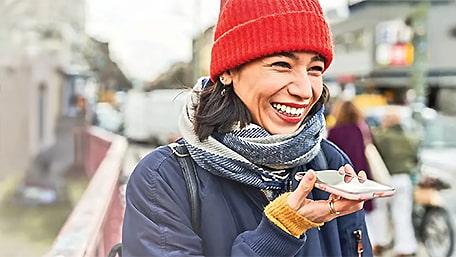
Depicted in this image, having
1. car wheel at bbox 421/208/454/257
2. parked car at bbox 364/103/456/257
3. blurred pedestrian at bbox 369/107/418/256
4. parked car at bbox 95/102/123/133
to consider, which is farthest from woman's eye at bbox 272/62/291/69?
car wheel at bbox 421/208/454/257

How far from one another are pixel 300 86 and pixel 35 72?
4.63 feet

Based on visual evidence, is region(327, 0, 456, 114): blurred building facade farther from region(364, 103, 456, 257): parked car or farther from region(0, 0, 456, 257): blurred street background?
region(364, 103, 456, 257): parked car

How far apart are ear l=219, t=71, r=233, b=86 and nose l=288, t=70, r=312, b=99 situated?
0.09 m

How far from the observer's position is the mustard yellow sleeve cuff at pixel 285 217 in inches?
32.8

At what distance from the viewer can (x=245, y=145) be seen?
2.93 ft

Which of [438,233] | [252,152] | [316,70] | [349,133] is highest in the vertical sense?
[316,70]

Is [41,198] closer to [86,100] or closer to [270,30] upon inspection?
[86,100]

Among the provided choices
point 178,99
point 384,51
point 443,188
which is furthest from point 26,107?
point 384,51

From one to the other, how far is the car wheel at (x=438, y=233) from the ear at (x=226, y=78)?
8.29ft

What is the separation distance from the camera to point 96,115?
178 centimetres

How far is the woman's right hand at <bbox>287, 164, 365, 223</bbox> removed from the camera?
2.72 feet

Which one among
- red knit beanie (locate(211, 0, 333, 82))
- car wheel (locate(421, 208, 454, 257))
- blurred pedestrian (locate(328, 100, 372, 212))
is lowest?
car wheel (locate(421, 208, 454, 257))

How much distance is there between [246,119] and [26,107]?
1229mm

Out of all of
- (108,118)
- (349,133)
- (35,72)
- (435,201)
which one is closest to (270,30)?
(108,118)
